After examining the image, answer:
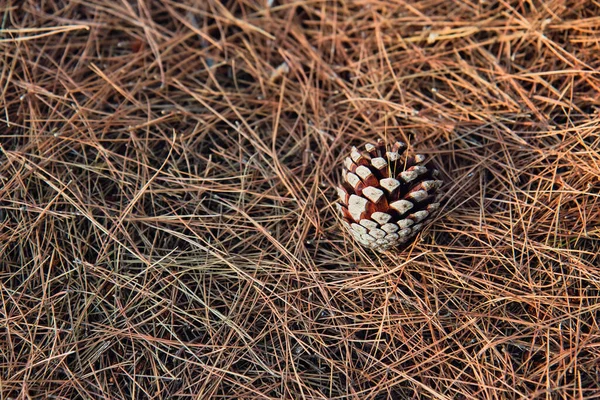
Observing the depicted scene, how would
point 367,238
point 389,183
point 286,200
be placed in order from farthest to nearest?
point 286,200
point 367,238
point 389,183

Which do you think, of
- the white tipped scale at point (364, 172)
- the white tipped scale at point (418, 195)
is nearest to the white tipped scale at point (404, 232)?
the white tipped scale at point (418, 195)

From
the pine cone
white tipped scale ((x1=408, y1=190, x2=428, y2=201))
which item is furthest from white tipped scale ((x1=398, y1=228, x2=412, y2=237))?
white tipped scale ((x1=408, y1=190, x2=428, y2=201))

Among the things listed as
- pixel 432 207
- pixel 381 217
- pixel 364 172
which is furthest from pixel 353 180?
pixel 432 207

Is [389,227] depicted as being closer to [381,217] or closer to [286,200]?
[381,217]

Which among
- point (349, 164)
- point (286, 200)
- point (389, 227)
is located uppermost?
point (349, 164)

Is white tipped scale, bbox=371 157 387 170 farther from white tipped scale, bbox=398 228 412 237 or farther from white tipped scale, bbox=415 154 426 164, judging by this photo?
white tipped scale, bbox=398 228 412 237

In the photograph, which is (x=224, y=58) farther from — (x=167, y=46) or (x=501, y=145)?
(x=501, y=145)

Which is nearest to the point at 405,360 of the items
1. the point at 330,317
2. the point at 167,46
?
the point at 330,317
